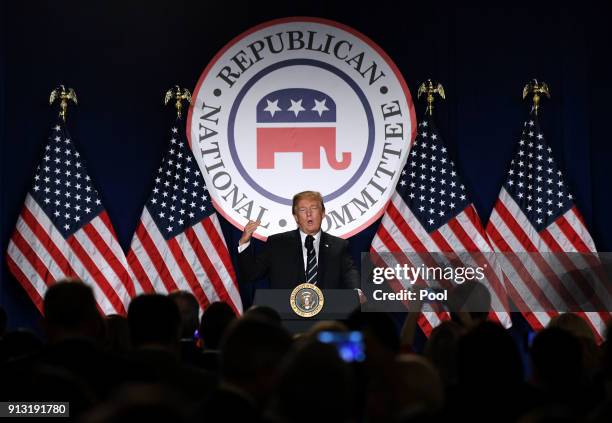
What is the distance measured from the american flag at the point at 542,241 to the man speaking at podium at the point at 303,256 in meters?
1.47

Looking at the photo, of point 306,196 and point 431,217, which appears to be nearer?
point 306,196

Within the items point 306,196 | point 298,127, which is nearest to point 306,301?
point 306,196

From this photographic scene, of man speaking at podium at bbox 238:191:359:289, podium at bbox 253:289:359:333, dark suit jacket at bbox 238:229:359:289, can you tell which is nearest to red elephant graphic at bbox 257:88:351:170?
man speaking at podium at bbox 238:191:359:289

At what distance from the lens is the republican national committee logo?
914cm

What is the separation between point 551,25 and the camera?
30.1 ft

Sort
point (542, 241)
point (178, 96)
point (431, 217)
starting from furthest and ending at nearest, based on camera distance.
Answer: point (178, 96)
point (431, 217)
point (542, 241)

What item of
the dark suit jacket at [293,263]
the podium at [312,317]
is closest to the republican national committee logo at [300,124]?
the dark suit jacket at [293,263]

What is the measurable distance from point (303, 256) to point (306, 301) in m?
1.22

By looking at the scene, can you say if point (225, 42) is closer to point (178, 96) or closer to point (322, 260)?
point (178, 96)

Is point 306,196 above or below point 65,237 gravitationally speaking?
above

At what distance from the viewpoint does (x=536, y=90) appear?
8.99m

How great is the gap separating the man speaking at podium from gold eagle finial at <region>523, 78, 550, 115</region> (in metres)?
2.14

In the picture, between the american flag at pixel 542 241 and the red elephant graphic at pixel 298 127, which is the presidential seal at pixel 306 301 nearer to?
the red elephant graphic at pixel 298 127

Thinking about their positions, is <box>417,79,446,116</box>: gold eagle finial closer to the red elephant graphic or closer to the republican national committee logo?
the republican national committee logo
